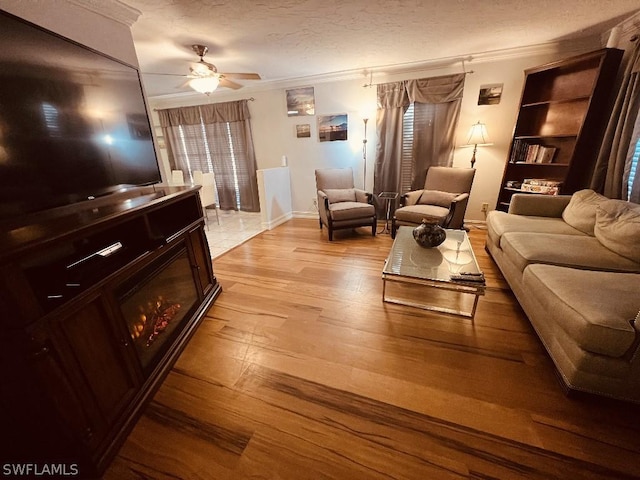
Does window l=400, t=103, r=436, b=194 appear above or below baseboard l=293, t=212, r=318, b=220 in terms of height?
above

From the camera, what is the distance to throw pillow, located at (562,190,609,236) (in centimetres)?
208

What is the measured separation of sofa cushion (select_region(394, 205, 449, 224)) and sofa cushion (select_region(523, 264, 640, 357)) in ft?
4.77

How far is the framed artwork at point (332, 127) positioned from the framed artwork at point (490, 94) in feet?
6.01

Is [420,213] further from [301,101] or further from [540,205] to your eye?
[301,101]

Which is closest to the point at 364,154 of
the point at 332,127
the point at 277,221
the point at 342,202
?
the point at 332,127

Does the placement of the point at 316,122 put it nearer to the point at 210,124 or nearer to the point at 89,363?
the point at 210,124

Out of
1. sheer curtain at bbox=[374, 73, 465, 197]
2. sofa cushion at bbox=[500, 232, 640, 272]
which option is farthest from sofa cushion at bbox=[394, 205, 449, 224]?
sofa cushion at bbox=[500, 232, 640, 272]

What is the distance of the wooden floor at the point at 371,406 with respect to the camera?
102 cm

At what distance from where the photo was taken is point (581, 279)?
1.40 m

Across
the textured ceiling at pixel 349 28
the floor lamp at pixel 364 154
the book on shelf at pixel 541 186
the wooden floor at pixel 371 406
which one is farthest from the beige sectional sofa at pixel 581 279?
the floor lamp at pixel 364 154

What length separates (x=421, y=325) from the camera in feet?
5.85

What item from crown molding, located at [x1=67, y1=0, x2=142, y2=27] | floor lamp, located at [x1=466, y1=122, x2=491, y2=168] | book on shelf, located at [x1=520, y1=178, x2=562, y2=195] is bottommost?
book on shelf, located at [x1=520, y1=178, x2=562, y2=195]

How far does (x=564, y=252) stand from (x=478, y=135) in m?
2.06

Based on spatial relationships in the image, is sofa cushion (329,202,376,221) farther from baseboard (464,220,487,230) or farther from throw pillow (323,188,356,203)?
baseboard (464,220,487,230)
